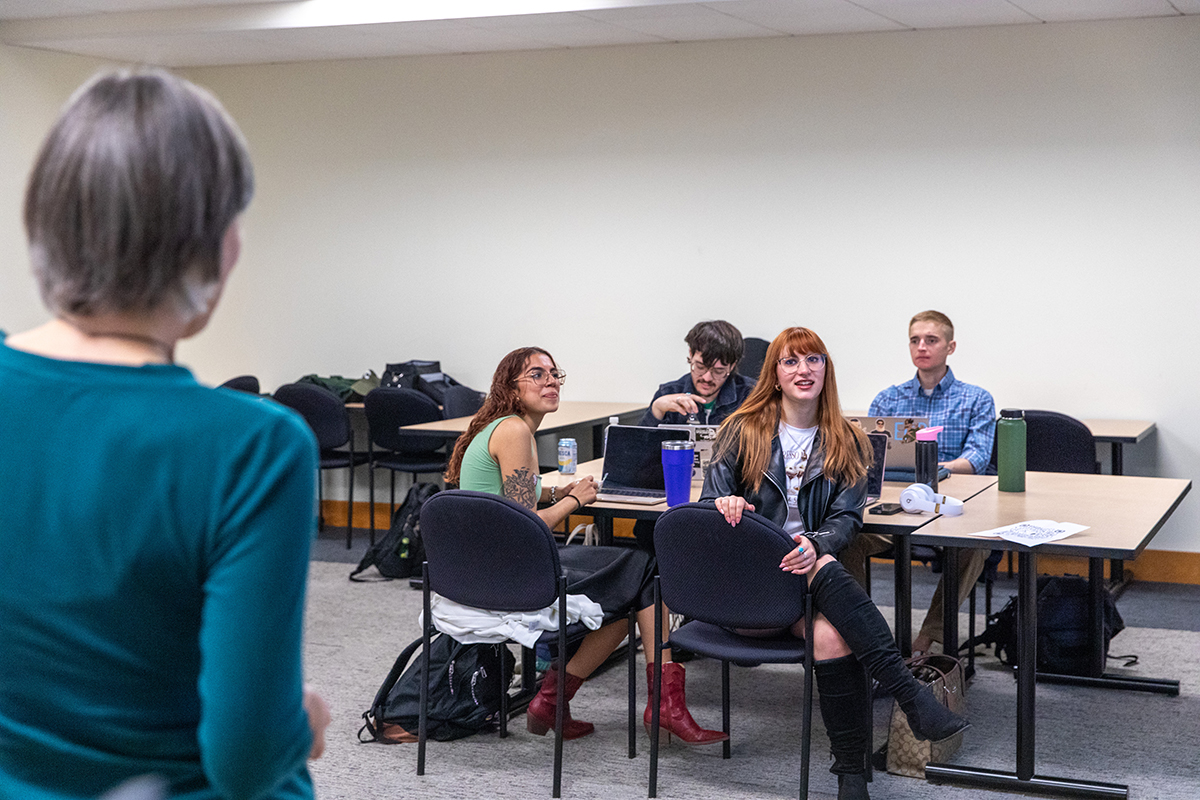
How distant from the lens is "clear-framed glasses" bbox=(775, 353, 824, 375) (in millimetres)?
3275

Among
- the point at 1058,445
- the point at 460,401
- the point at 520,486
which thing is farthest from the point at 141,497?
the point at 460,401

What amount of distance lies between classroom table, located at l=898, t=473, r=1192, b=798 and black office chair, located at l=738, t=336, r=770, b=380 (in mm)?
2230

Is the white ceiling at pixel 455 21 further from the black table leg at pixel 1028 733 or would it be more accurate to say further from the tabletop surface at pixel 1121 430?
the black table leg at pixel 1028 733

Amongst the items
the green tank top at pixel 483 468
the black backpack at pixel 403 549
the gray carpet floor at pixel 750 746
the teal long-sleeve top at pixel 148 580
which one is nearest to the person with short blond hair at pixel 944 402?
the gray carpet floor at pixel 750 746

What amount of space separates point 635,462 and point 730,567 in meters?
0.82

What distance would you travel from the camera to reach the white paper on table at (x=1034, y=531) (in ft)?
9.57

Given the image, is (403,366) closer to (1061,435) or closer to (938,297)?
(938,297)

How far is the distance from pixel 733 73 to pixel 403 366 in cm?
241

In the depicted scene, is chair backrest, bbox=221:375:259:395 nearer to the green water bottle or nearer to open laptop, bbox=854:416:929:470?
open laptop, bbox=854:416:929:470

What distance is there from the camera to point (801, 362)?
3.28 meters

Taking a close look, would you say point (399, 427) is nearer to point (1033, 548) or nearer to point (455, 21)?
point (455, 21)

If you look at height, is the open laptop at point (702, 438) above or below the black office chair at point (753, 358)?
below

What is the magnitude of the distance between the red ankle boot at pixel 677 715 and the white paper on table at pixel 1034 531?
97 centimetres

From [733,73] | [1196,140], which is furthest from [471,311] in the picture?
[1196,140]
